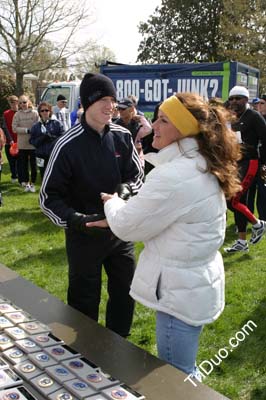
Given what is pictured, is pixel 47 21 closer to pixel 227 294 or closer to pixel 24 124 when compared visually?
pixel 24 124

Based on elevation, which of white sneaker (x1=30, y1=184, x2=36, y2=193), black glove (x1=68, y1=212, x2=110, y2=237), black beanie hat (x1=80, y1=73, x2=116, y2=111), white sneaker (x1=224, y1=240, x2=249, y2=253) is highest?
black beanie hat (x1=80, y1=73, x2=116, y2=111)

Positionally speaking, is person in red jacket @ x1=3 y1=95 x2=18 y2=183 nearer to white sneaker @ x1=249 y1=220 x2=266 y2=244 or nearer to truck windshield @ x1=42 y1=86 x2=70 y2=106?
truck windshield @ x1=42 y1=86 x2=70 y2=106

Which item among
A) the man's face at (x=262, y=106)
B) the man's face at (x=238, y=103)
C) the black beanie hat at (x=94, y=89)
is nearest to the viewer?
the black beanie hat at (x=94, y=89)

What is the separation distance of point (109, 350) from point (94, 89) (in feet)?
4.64

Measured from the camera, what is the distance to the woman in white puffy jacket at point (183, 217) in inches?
76.2

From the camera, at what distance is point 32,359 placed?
1.93 m

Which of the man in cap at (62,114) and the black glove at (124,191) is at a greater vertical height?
the man in cap at (62,114)

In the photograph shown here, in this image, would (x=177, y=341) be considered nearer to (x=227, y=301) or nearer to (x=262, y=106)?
(x=227, y=301)

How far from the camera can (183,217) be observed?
1.96 m

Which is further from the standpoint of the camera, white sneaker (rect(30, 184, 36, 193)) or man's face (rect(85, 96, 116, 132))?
white sneaker (rect(30, 184, 36, 193))

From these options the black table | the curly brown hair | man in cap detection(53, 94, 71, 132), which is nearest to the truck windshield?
man in cap detection(53, 94, 71, 132)

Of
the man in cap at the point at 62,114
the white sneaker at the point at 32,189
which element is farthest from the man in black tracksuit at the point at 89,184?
the white sneaker at the point at 32,189

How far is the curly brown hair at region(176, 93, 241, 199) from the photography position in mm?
1982

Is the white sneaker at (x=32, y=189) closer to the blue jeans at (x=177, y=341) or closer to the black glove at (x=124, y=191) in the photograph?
the black glove at (x=124, y=191)
